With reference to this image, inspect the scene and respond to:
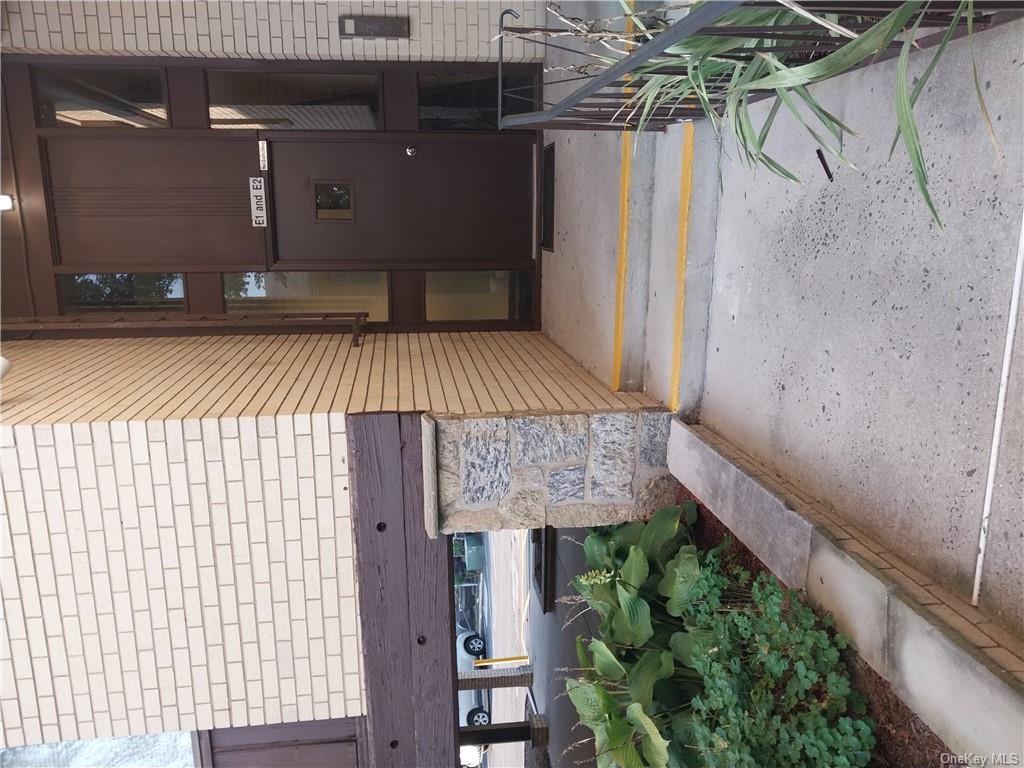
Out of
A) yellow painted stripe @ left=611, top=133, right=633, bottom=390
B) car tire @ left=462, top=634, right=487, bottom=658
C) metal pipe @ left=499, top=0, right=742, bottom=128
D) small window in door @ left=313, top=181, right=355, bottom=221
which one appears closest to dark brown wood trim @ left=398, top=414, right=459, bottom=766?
yellow painted stripe @ left=611, top=133, right=633, bottom=390

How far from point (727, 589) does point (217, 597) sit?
2111mm

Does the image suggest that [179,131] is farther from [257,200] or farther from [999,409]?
[999,409]

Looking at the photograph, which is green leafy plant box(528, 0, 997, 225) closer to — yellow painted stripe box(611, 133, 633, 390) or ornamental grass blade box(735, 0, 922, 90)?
ornamental grass blade box(735, 0, 922, 90)

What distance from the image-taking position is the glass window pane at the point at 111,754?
375cm

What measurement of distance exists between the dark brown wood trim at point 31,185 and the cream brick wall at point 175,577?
105 inches

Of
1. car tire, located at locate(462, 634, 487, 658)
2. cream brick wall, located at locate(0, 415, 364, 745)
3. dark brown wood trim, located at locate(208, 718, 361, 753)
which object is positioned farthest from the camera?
car tire, located at locate(462, 634, 487, 658)

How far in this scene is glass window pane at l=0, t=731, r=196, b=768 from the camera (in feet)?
12.3

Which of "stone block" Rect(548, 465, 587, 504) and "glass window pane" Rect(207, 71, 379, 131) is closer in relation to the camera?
"stone block" Rect(548, 465, 587, 504)

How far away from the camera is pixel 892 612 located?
1.61m

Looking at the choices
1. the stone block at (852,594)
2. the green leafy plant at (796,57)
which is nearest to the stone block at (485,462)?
the stone block at (852,594)

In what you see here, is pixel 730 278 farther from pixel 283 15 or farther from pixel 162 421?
pixel 283 15

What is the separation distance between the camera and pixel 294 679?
3.28 m

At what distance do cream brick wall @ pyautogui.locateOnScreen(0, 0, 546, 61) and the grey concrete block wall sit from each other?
9.74 ft

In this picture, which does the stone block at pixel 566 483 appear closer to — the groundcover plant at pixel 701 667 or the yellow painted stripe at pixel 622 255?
the groundcover plant at pixel 701 667
